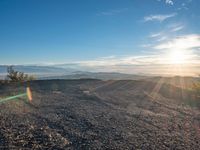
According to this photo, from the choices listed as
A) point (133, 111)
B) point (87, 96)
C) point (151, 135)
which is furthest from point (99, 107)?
point (151, 135)

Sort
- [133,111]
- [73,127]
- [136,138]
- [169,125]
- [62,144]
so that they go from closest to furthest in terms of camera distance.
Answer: [62,144] → [136,138] → [73,127] → [169,125] → [133,111]

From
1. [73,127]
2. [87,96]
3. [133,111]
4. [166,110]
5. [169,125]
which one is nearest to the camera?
[73,127]

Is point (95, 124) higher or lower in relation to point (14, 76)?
lower

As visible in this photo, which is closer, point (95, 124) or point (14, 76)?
point (95, 124)

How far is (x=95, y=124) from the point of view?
9867mm

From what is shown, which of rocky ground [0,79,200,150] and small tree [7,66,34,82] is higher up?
small tree [7,66,34,82]

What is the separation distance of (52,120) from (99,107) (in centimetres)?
368

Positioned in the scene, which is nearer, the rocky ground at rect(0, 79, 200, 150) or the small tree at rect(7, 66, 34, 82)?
the rocky ground at rect(0, 79, 200, 150)

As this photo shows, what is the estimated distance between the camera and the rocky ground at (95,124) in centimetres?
784

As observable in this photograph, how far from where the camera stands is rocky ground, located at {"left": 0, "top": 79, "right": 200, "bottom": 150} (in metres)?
7.84

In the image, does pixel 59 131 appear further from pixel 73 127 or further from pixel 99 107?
pixel 99 107

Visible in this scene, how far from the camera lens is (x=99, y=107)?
521 inches

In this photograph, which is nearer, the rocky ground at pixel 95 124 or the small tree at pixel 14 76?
the rocky ground at pixel 95 124

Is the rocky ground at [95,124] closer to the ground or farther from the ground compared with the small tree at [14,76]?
closer to the ground
